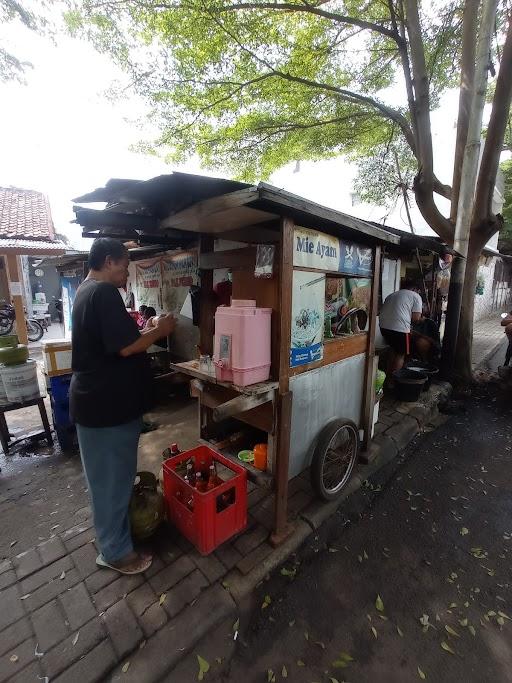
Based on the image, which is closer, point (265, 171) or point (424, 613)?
point (424, 613)

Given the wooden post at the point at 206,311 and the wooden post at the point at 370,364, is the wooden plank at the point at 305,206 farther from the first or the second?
the wooden post at the point at 206,311

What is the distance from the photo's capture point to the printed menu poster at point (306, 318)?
9.52 feet

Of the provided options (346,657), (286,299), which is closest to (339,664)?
(346,657)

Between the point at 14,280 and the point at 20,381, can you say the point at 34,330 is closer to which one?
the point at 14,280

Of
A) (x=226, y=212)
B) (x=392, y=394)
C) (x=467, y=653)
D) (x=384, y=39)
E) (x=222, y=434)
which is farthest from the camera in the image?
(x=384, y=39)

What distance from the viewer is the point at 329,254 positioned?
3195mm

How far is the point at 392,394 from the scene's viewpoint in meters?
6.63

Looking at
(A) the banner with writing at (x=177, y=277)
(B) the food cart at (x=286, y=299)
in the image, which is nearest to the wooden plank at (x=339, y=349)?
(B) the food cart at (x=286, y=299)

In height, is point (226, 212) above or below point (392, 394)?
above

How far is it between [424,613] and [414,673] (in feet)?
1.63

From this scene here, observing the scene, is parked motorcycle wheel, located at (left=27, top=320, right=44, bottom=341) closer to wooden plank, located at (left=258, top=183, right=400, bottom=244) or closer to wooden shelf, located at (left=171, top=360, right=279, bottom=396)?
wooden shelf, located at (left=171, top=360, right=279, bottom=396)

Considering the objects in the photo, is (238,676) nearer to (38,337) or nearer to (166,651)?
(166,651)

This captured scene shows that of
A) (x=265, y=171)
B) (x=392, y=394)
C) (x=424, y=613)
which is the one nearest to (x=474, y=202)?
(x=392, y=394)

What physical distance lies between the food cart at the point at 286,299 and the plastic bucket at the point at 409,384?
2.58m
